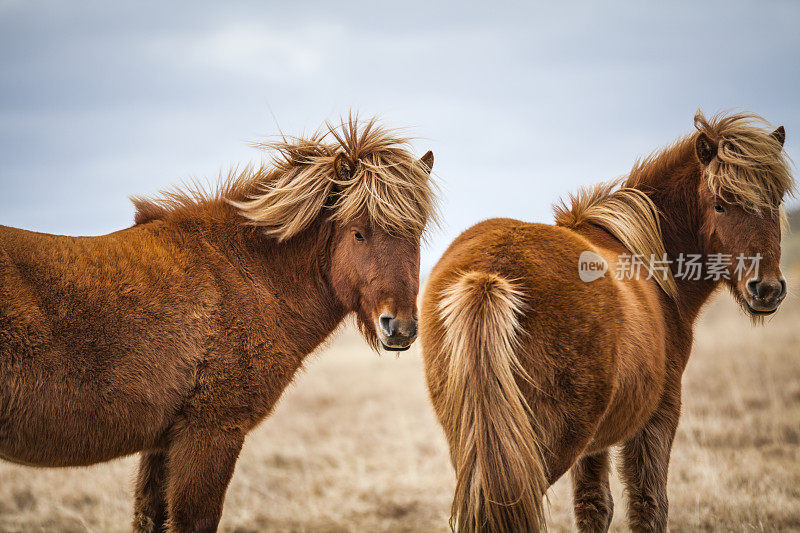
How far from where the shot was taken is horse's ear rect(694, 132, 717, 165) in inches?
172

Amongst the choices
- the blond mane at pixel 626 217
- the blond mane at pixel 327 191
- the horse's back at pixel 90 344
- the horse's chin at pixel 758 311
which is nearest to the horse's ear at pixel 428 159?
the blond mane at pixel 327 191

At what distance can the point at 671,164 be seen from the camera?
4809mm

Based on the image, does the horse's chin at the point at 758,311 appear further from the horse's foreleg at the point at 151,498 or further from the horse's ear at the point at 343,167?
the horse's foreleg at the point at 151,498

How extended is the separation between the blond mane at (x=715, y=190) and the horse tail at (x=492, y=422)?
5.94 ft

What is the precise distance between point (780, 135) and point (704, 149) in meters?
0.64

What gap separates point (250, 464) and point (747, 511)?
6326 mm

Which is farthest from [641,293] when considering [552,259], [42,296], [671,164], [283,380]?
[42,296]

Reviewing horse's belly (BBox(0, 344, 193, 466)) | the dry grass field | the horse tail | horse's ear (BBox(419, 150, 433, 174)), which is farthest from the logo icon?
horse's belly (BBox(0, 344, 193, 466))

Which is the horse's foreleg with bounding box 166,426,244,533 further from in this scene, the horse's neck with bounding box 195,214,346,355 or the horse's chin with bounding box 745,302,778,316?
the horse's chin with bounding box 745,302,778,316

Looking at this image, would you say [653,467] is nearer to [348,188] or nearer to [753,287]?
[753,287]

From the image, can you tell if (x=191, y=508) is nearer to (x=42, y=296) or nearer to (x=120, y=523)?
(x=42, y=296)

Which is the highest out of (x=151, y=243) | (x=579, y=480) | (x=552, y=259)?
(x=151, y=243)

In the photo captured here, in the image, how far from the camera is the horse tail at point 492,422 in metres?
2.81

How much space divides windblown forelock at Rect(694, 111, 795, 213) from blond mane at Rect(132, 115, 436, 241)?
215cm
